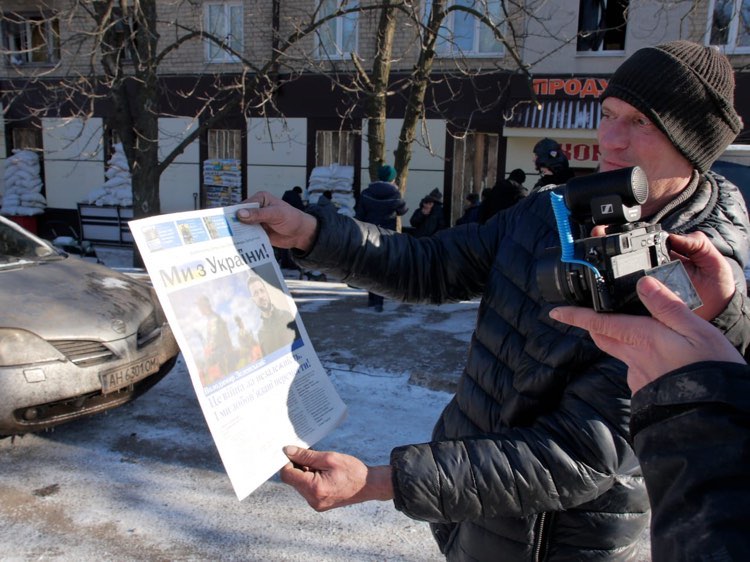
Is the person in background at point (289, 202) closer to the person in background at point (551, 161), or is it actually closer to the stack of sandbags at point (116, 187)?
the person in background at point (551, 161)

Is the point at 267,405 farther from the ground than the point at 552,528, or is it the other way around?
the point at 267,405

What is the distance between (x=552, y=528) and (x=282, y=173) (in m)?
13.6

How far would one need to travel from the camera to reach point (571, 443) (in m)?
1.29

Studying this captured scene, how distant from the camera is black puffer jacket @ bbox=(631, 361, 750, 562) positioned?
2.37ft

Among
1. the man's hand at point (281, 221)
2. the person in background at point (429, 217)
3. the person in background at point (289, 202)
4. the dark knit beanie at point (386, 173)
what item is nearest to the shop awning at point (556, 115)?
the person in background at point (429, 217)

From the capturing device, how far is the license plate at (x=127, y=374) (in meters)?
4.01

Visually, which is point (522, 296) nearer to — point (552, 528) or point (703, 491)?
point (552, 528)

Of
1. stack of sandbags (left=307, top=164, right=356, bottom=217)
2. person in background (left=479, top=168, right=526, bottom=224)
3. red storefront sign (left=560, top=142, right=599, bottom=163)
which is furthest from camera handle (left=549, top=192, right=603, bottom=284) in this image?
stack of sandbags (left=307, top=164, right=356, bottom=217)

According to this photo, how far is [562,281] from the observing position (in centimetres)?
102

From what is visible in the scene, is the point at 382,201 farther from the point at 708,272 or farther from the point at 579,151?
the point at 708,272

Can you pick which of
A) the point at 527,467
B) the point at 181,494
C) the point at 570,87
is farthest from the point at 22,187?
the point at 527,467

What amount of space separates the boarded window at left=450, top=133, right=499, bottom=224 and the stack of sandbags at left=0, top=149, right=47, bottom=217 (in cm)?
1075

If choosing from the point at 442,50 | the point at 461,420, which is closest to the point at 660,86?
the point at 461,420

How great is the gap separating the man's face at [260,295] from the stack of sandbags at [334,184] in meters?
11.8
